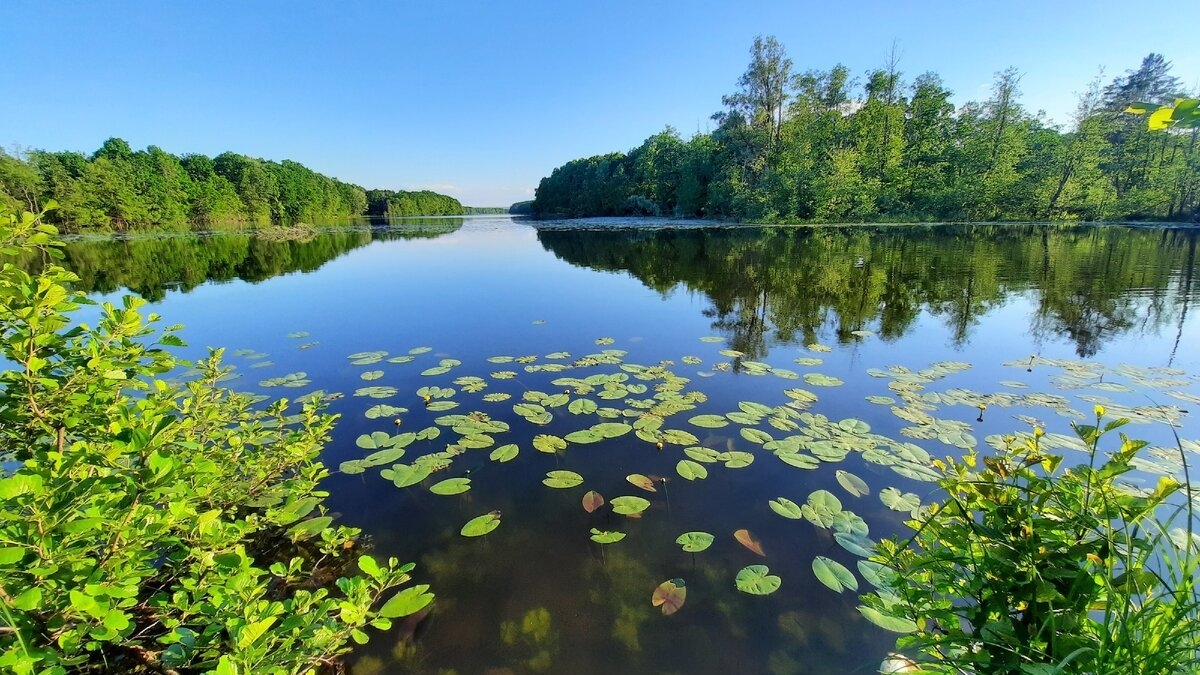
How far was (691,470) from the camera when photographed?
140 inches

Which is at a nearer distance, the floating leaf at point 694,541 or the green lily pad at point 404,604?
the green lily pad at point 404,604

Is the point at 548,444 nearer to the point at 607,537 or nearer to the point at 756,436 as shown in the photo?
the point at 607,537

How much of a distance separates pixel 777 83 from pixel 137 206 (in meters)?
53.7

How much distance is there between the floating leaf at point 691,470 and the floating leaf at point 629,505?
1.45 ft

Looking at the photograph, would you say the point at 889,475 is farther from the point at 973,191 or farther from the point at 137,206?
the point at 137,206

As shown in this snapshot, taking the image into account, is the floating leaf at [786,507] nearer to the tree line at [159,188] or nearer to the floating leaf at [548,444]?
the floating leaf at [548,444]

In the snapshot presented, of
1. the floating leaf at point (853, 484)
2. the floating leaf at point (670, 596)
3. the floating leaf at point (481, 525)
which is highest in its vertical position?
the floating leaf at point (481, 525)

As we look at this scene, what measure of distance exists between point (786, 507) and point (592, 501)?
1380 mm

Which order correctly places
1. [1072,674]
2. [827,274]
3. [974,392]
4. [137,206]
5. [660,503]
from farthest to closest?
[137,206]
[827,274]
[974,392]
[660,503]
[1072,674]

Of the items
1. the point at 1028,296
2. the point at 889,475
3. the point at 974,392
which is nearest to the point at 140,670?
the point at 889,475

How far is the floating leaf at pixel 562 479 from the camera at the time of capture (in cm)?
346

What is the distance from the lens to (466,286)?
12.3 meters

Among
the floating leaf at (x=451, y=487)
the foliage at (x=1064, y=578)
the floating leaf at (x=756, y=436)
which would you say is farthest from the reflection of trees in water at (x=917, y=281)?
the foliage at (x=1064, y=578)

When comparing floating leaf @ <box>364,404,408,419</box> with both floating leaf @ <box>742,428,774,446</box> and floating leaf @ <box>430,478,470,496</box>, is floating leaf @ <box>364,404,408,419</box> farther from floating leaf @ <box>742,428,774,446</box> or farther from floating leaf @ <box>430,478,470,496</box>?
floating leaf @ <box>742,428,774,446</box>
